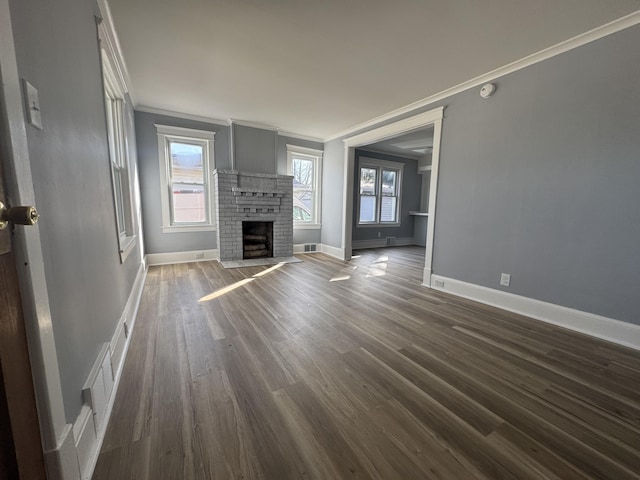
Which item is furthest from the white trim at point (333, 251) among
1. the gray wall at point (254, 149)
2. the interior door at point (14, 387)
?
the interior door at point (14, 387)

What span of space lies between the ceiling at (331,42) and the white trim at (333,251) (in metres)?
2.91

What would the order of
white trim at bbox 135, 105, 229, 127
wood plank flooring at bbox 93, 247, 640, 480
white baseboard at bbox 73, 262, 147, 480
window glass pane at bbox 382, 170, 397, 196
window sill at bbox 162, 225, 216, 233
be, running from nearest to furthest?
white baseboard at bbox 73, 262, 147, 480
wood plank flooring at bbox 93, 247, 640, 480
white trim at bbox 135, 105, 229, 127
window sill at bbox 162, 225, 216, 233
window glass pane at bbox 382, 170, 397, 196

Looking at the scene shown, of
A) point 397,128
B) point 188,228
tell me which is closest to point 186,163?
point 188,228

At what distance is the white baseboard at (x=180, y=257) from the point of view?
14.9 ft

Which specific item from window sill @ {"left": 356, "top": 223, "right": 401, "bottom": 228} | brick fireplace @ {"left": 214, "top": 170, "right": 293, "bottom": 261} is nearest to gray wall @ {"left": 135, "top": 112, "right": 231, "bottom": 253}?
brick fireplace @ {"left": 214, "top": 170, "right": 293, "bottom": 261}

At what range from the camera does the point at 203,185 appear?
4855mm

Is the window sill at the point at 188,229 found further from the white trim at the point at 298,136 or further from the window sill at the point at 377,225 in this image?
the window sill at the point at 377,225

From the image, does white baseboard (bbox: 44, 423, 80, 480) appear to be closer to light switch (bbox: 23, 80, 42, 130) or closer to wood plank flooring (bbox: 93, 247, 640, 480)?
wood plank flooring (bbox: 93, 247, 640, 480)

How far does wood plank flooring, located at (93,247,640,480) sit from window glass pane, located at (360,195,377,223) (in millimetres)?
4423

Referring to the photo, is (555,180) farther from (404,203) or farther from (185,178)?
(185,178)

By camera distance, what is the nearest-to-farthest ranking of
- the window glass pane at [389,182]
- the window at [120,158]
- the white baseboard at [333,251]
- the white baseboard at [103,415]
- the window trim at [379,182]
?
1. the white baseboard at [103,415]
2. the window at [120,158]
3. the white baseboard at [333,251]
4. the window trim at [379,182]
5. the window glass pane at [389,182]

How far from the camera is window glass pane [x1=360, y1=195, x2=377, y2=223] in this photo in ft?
22.8

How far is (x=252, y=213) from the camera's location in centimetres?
504

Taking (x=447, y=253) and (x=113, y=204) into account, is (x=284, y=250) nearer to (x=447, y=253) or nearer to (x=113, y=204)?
(x=447, y=253)
